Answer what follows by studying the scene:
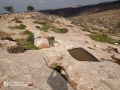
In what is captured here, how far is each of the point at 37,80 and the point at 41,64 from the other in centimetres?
289

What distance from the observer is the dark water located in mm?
17734

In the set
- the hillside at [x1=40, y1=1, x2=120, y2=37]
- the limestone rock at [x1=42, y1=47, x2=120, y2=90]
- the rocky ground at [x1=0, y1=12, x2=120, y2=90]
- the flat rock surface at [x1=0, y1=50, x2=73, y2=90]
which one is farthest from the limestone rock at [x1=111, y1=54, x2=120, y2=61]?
the hillside at [x1=40, y1=1, x2=120, y2=37]

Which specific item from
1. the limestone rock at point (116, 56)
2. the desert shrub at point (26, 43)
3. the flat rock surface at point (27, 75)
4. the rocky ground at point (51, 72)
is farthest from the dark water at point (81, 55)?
the flat rock surface at point (27, 75)

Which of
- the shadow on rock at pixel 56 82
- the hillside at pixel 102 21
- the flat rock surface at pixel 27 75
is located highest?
the flat rock surface at pixel 27 75

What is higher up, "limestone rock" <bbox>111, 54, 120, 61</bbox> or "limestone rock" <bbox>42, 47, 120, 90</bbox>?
"limestone rock" <bbox>42, 47, 120, 90</bbox>

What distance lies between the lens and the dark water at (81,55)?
17.7 metres

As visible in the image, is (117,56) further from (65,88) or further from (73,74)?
(65,88)

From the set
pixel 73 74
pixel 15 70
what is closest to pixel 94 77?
pixel 73 74

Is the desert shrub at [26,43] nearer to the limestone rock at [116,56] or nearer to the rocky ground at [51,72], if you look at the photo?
the rocky ground at [51,72]

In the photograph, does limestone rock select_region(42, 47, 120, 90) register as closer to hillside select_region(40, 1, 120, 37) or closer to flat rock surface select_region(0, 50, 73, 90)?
flat rock surface select_region(0, 50, 73, 90)

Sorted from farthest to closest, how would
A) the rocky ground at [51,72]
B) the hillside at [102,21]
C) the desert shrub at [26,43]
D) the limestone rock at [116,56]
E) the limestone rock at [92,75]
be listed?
the hillside at [102,21] → the desert shrub at [26,43] → the limestone rock at [116,56] → the limestone rock at [92,75] → the rocky ground at [51,72]

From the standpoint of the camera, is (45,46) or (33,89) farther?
(45,46)

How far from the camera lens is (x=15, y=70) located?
479 inches

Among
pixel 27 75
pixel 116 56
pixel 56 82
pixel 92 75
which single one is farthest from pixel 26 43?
pixel 116 56
